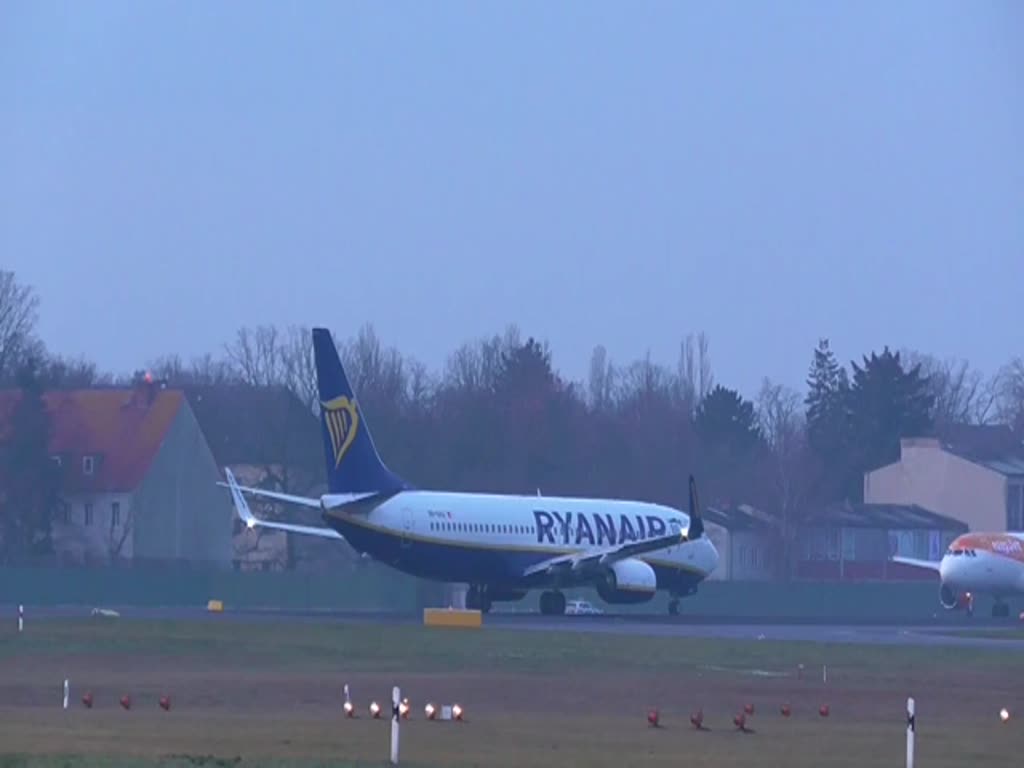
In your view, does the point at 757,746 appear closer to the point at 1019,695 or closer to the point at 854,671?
the point at 1019,695

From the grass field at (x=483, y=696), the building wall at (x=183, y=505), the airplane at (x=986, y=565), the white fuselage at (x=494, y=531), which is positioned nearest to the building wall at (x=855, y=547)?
the building wall at (x=183, y=505)

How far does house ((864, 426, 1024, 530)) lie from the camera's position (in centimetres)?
10581

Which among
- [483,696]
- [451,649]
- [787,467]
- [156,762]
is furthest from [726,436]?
[156,762]

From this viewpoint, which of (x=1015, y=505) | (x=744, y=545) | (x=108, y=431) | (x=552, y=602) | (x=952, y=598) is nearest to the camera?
(x=552, y=602)

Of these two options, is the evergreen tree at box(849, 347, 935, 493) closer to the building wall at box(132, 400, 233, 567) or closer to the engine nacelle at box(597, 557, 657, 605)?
the building wall at box(132, 400, 233, 567)

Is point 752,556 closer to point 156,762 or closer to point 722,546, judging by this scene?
point 722,546

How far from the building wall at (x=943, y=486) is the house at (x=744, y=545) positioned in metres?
10.3

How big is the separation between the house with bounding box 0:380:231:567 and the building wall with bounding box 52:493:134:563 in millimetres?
42

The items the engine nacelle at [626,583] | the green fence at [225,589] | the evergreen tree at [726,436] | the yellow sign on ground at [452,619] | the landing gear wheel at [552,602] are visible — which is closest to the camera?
the yellow sign on ground at [452,619]

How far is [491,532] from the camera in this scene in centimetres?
6025

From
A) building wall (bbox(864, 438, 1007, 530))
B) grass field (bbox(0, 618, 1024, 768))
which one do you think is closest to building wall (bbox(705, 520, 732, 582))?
building wall (bbox(864, 438, 1007, 530))

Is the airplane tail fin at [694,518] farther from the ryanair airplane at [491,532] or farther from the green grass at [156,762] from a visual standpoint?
the green grass at [156,762]

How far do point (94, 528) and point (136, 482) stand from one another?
2717mm

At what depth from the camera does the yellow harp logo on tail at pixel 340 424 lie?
57.7m
